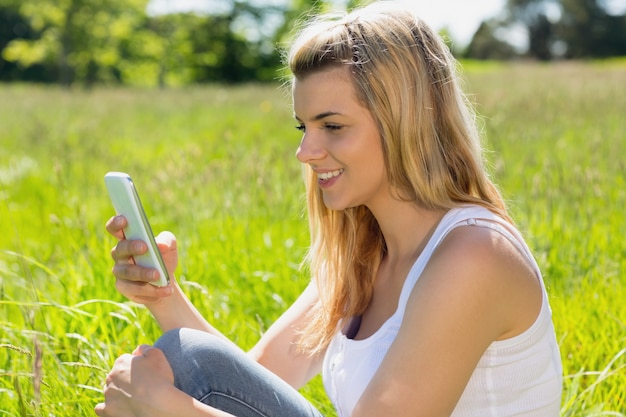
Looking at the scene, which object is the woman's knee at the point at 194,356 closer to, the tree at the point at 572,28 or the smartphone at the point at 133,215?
the smartphone at the point at 133,215

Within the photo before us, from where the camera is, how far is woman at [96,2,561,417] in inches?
59.3

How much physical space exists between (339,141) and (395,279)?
36cm

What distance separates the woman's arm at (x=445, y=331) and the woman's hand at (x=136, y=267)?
0.65 metres

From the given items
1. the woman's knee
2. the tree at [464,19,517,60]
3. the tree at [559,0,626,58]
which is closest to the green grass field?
the woman's knee

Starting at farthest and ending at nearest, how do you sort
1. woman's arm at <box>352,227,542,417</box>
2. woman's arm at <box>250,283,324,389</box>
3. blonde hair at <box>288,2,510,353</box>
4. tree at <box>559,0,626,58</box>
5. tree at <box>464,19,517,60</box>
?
tree at <box>464,19,517,60</box>, tree at <box>559,0,626,58</box>, woman's arm at <box>250,283,324,389</box>, blonde hair at <box>288,2,510,353</box>, woman's arm at <box>352,227,542,417</box>

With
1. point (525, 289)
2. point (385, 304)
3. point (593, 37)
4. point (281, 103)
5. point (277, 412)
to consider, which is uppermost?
point (525, 289)

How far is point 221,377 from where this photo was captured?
1.69 meters

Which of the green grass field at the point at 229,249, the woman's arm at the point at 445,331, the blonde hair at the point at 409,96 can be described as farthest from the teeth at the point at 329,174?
the green grass field at the point at 229,249

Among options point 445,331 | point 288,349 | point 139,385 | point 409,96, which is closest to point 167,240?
point 288,349

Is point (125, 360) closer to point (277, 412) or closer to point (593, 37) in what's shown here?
point (277, 412)

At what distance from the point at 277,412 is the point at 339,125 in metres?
0.64

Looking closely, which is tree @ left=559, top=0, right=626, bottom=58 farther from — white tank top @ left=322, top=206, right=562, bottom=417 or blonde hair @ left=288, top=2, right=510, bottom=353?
white tank top @ left=322, top=206, right=562, bottom=417

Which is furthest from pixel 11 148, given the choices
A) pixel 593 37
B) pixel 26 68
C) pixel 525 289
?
pixel 593 37

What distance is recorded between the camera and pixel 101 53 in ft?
124
